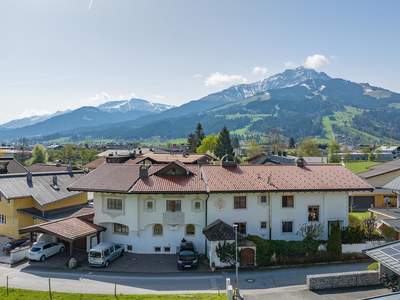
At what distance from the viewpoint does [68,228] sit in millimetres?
37938

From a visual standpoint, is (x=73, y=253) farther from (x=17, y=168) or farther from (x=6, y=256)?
(x=17, y=168)

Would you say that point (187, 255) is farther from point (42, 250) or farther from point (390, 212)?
point (390, 212)

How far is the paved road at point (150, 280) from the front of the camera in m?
30.6

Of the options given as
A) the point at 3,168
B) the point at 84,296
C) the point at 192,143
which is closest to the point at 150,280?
the point at 84,296

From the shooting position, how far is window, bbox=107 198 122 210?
39.7 m

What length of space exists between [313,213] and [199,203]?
38.1 feet

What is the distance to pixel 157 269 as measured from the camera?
115ft

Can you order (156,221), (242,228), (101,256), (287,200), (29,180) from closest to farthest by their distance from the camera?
(101,256), (156,221), (242,228), (287,200), (29,180)

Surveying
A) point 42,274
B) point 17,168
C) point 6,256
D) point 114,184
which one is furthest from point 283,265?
point 17,168

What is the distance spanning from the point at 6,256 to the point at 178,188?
17593mm

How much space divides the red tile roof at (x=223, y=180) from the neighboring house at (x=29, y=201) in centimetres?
869

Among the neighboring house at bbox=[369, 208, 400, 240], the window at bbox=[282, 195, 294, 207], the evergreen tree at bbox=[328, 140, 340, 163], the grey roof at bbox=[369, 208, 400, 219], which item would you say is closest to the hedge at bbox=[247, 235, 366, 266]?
the window at bbox=[282, 195, 294, 207]

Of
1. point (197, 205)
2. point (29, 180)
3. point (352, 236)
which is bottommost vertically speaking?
point (352, 236)

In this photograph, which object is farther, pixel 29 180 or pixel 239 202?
pixel 29 180
